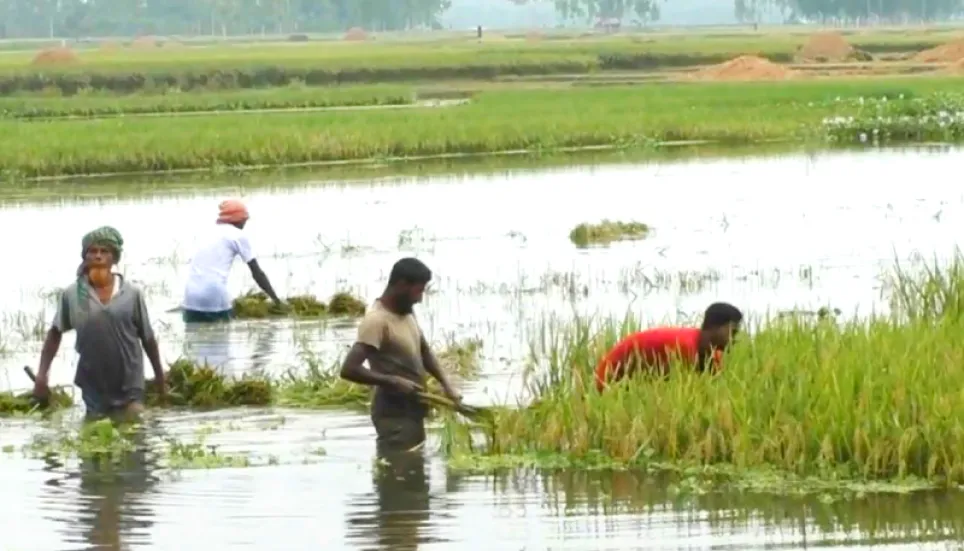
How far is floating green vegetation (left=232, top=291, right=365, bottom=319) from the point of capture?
15.3 meters

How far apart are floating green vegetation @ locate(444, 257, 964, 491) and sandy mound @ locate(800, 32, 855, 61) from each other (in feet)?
208

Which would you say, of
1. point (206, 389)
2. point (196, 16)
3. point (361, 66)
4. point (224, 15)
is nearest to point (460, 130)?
point (206, 389)

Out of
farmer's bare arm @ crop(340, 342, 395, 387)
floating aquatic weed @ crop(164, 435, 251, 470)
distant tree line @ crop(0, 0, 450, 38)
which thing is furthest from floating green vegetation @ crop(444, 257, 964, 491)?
distant tree line @ crop(0, 0, 450, 38)

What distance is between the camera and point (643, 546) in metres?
7.55

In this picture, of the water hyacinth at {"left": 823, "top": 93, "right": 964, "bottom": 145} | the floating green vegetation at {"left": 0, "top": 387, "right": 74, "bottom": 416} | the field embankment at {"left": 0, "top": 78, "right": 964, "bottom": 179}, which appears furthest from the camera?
the water hyacinth at {"left": 823, "top": 93, "right": 964, "bottom": 145}

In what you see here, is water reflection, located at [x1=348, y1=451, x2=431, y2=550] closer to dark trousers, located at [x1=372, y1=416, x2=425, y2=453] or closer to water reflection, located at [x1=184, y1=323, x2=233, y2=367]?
dark trousers, located at [x1=372, y1=416, x2=425, y2=453]

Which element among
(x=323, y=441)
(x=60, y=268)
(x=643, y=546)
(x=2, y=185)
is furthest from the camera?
(x=2, y=185)

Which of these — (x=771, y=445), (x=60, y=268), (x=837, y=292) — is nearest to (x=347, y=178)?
(x=60, y=268)

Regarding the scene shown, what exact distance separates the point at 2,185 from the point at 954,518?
79.2 ft

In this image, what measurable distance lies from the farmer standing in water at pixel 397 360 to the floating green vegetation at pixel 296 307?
5.85 m

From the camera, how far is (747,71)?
61281 millimetres

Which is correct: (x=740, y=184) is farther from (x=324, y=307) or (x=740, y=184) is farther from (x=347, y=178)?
(x=324, y=307)

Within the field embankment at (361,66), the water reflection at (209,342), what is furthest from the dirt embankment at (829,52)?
the water reflection at (209,342)

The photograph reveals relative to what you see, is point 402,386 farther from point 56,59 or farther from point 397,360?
point 56,59
